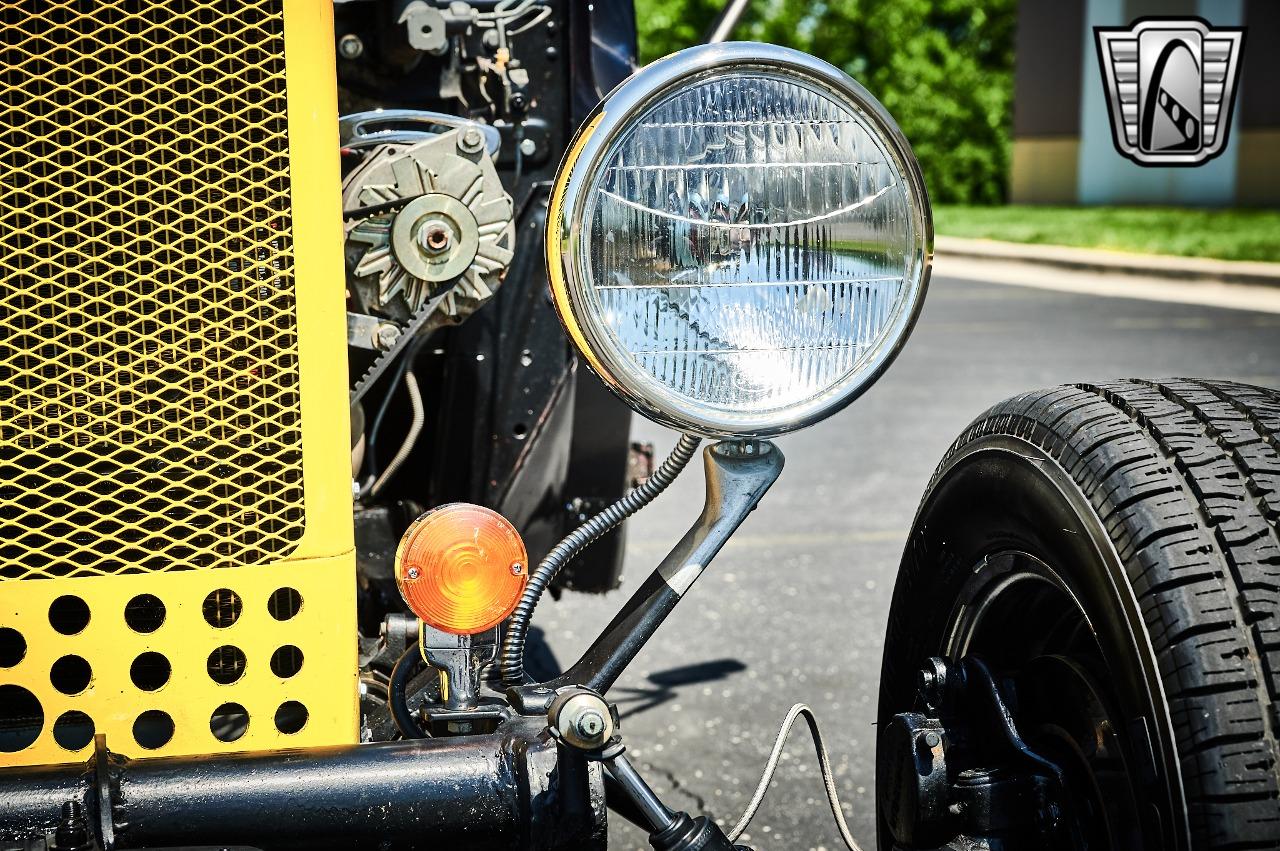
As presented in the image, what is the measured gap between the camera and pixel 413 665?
5.51ft

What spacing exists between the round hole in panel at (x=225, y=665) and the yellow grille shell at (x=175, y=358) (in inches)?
1.7

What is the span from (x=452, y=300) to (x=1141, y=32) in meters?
4.57

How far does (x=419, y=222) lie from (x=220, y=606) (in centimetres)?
51

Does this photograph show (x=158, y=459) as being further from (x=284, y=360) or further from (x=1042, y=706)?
(x=1042, y=706)

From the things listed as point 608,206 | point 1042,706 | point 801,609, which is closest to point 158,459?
point 608,206

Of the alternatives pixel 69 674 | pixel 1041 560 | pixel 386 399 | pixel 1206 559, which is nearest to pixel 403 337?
pixel 386 399

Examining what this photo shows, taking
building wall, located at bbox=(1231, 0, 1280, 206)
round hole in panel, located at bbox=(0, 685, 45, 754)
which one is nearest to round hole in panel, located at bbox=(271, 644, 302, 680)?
round hole in panel, located at bbox=(0, 685, 45, 754)

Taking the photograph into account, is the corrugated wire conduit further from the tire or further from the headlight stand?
the tire

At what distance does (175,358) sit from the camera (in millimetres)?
1449

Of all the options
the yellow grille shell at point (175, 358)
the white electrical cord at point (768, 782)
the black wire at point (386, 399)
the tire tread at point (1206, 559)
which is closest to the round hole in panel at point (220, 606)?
the yellow grille shell at point (175, 358)

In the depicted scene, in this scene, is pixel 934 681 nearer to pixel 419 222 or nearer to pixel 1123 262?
pixel 419 222

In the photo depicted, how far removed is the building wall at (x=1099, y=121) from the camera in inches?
738

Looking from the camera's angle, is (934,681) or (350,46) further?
(350,46)

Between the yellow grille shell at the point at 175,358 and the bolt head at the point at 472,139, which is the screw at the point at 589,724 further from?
the bolt head at the point at 472,139
